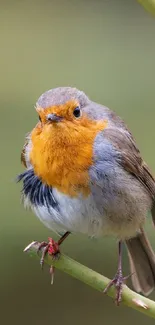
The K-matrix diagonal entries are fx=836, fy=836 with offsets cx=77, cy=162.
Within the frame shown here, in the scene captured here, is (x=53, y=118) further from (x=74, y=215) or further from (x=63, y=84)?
(x=63, y=84)

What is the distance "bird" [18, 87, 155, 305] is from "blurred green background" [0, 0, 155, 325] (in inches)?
48.6

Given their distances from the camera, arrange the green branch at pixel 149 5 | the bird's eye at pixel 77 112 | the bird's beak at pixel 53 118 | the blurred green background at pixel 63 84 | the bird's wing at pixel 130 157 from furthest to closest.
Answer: the blurred green background at pixel 63 84 → the bird's wing at pixel 130 157 → the bird's eye at pixel 77 112 → the bird's beak at pixel 53 118 → the green branch at pixel 149 5

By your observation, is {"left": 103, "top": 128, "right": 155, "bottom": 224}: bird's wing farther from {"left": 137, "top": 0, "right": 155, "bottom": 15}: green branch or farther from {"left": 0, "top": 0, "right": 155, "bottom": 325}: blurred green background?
{"left": 0, "top": 0, "right": 155, "bottom": 325}: blurred green background

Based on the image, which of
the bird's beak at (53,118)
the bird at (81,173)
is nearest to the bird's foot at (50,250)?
the bird at (81,173)

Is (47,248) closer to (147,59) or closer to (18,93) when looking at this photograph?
(18,93)

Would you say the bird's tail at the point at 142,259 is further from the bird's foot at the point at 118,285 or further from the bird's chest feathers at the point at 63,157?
the bird's chest feathers at the point at 63,157

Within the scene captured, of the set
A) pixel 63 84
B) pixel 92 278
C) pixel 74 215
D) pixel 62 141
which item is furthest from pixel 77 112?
pixel 63 84

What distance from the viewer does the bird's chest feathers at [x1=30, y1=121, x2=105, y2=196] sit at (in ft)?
6.73

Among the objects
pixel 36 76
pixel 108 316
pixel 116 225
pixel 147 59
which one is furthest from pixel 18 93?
pixel 116 225

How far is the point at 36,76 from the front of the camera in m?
5.17

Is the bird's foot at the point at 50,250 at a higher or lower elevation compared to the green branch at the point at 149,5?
lower

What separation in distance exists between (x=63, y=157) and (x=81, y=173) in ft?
0.23

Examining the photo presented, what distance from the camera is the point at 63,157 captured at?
6.78 ft

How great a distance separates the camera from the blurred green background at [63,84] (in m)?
4.30
